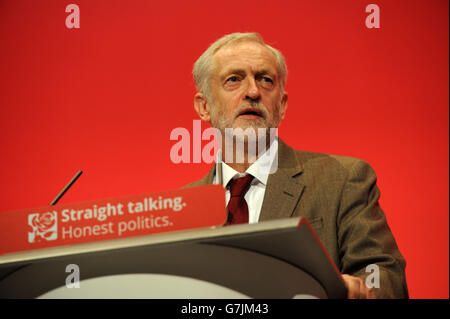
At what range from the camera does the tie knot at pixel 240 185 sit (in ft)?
5.44

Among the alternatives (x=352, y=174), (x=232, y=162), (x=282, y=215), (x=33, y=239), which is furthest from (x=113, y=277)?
(x=232, y=162)

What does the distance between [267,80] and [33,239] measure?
1202 mm

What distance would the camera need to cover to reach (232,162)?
192 centimetres

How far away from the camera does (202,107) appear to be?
6.90ft

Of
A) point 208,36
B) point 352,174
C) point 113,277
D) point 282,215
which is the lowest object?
point 113,277

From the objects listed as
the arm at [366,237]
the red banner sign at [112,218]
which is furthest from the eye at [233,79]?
the red banner sign at [112,218]

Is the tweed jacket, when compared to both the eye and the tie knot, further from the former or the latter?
the eye

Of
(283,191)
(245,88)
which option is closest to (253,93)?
(245,88)

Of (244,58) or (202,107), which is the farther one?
(202,107)

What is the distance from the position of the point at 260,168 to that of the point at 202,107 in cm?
47

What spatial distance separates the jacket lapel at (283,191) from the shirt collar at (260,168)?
0.16 feet

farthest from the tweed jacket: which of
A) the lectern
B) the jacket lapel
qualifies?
the lectern

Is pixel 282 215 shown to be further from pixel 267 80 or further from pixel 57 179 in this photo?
pixel 57 179

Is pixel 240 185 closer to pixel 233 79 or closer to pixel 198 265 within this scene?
pixel 233 79
